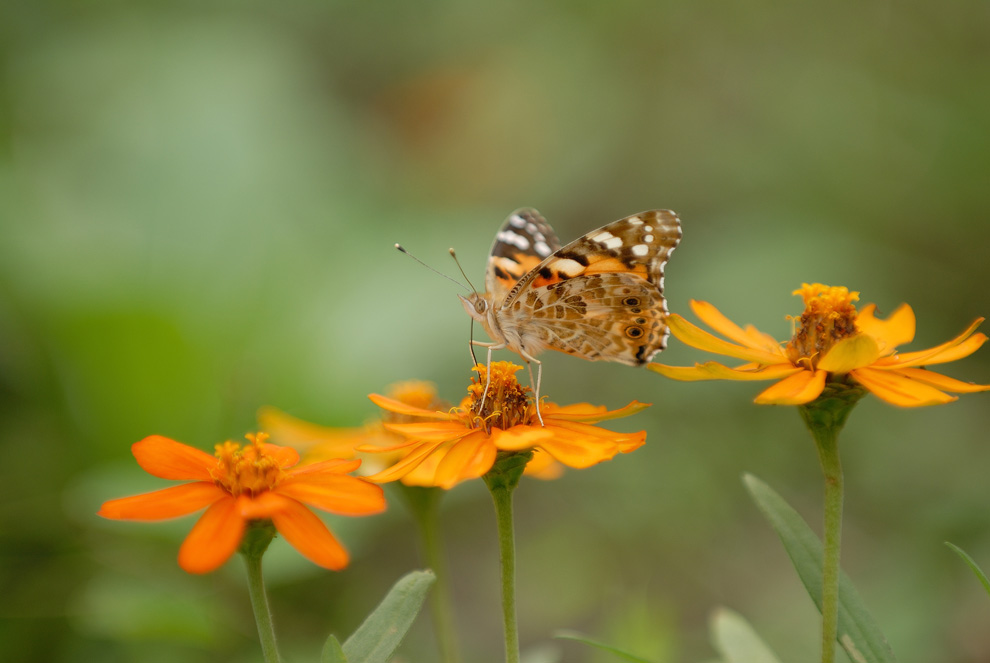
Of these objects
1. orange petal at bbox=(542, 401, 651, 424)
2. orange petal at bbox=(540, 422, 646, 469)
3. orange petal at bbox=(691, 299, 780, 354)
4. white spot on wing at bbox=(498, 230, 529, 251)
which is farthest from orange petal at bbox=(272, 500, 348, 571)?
white spot on wing at bbox=(498, 230, 529, 251)

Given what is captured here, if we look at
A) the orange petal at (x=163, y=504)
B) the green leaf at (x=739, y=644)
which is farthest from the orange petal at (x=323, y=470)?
the green leaf at (x=739, y=644)

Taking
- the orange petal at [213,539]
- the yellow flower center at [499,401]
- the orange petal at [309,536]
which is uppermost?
the yellow flower center at [499,401]

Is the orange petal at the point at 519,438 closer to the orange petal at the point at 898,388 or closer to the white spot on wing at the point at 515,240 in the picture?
the orange petal at the point at 898,388

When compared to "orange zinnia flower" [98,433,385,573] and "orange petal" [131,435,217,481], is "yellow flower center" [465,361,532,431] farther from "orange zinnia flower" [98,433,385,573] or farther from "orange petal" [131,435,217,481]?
"orange petal" [131,435,217,481]

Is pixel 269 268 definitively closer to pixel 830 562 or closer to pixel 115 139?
pixel 115 139

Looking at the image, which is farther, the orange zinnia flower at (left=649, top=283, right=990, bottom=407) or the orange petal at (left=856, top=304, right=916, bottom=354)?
the orange petal at (left=856, top=304, right=916, bottom=354)

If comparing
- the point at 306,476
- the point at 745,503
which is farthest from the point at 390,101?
the point at 306,476
